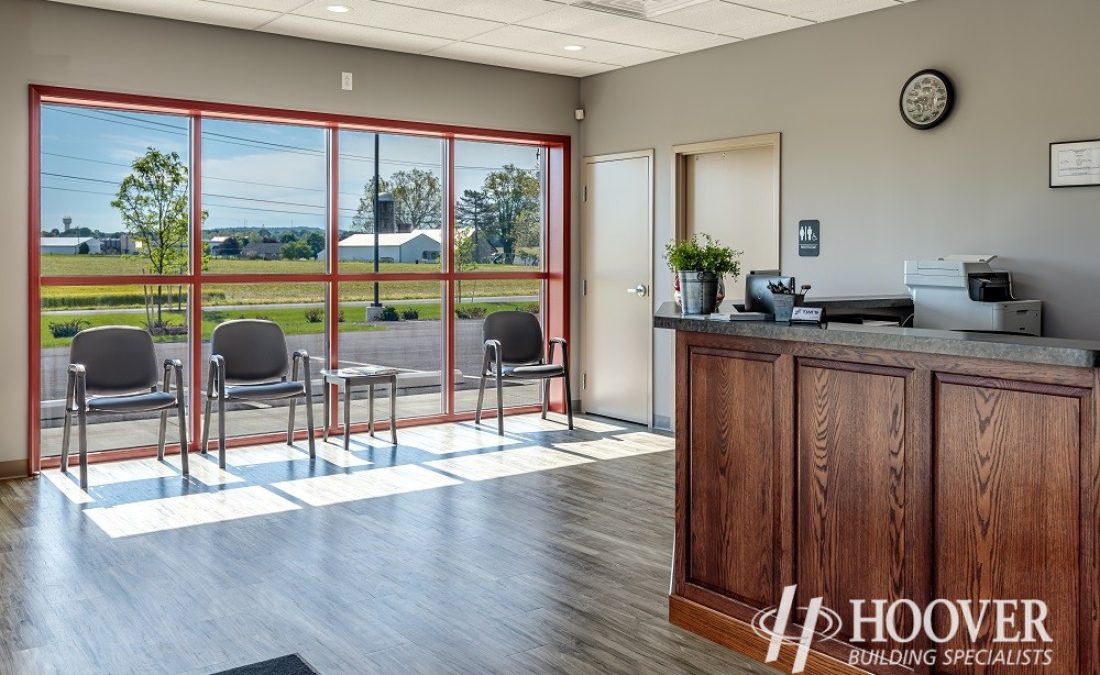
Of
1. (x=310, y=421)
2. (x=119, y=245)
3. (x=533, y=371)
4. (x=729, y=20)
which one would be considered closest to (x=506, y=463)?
(x=533, y=371)

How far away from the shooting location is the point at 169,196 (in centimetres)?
621

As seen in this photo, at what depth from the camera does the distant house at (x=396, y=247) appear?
6.95 metres

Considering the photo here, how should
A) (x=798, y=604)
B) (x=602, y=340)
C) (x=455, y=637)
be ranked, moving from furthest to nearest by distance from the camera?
(x=602, y=340) → (x=455, y=637) → (x=798, y=604)

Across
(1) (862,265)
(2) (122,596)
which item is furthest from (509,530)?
(1) (862,265)

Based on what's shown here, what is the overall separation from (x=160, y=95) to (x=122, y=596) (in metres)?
3.42

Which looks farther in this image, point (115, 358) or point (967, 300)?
point (115, 358)

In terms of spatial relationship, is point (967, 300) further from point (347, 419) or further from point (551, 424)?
point (347, 419)

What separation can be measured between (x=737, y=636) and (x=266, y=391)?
3.55m

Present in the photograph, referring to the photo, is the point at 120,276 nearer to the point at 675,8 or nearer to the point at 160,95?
the point at 160,95

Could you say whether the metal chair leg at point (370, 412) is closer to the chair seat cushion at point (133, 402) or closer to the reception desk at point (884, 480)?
the chair seat cushion at point (133, 402)

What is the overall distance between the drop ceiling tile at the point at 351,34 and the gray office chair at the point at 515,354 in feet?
6.38

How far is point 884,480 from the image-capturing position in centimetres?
277

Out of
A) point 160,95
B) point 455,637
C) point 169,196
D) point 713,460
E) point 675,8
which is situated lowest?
point 455,637

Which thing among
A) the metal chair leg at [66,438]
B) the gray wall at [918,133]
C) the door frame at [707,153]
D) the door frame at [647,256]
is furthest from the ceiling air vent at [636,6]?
the metal chair leg at [66,438]
